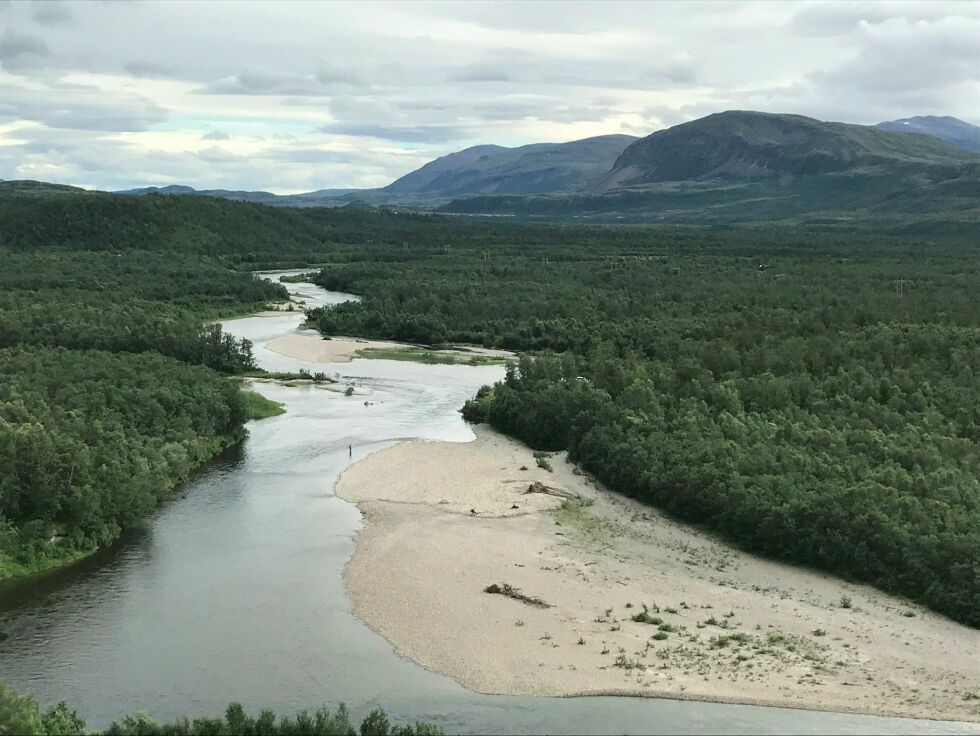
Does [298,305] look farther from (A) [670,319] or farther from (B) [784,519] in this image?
(B) [784,519]

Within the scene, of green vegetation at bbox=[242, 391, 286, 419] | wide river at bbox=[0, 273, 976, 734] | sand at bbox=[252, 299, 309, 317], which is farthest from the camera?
sand at bbox=[252, 299, 309, 317]

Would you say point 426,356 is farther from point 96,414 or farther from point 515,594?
point 515,594

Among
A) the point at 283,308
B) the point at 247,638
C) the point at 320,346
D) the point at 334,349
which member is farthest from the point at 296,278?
the point at 247,638

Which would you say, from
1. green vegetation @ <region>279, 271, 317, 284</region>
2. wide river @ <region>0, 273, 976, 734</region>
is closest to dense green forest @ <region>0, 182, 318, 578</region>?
wide river @ <region>0, 273, 976, 734</region>

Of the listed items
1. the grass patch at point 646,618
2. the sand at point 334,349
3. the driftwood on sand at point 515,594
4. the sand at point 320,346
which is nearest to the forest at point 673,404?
the sand at point 334,349

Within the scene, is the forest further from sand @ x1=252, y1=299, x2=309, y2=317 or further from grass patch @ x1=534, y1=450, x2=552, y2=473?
sand @ x1=252, y1=299, x2=309, y2=317
